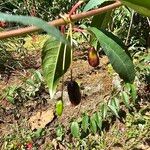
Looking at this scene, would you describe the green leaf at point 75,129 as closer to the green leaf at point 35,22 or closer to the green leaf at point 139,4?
the green leaf at point 139,4

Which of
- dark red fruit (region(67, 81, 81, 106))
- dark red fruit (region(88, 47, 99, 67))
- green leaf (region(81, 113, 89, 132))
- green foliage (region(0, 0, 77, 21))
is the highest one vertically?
dark red fruit (region(88, 47, 99, 67))

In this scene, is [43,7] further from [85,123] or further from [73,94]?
[73,94]

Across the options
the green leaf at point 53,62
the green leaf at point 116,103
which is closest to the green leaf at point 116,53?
the green leaf at point 53,62

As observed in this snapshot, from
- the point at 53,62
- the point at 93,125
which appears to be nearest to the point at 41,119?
the point at 93,125

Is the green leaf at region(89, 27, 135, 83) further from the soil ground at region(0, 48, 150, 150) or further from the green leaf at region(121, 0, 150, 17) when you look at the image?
the soil ground at region(0, 48, 150, 150)

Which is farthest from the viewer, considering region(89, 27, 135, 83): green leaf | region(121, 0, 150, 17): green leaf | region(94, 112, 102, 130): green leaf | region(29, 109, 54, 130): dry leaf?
Answer: region(29, 109, 54, 130): dry leaf

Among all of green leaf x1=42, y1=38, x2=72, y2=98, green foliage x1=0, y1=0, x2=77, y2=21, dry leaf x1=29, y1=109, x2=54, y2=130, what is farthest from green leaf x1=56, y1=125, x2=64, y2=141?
green leaf x1=42, y1=38, x2=72, y2=98
